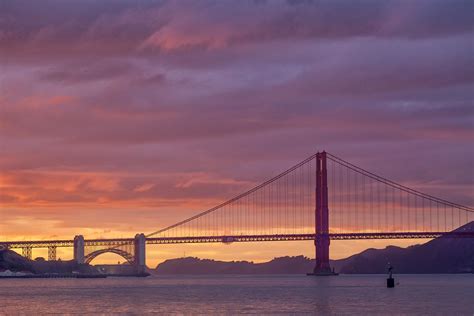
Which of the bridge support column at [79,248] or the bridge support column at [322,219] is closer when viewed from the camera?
the bridge support column at [322,219]

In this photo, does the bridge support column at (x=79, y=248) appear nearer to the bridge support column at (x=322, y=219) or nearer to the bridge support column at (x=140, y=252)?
the bridge support column at (x=140, y=252)

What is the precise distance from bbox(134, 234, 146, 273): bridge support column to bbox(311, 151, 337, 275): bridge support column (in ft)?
87.6

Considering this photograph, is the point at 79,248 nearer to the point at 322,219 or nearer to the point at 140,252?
the point at 140,252

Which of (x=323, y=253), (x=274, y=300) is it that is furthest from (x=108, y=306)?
(x=323, y=253)

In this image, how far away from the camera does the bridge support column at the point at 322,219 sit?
154750 mm

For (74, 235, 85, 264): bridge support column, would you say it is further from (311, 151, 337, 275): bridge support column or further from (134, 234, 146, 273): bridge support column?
(311, 151, 337, 275): bridge support column

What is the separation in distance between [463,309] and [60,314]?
26881mm

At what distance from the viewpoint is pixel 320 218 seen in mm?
156750

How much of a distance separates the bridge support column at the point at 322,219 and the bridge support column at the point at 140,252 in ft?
87.6

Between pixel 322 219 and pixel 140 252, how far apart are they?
34763mm

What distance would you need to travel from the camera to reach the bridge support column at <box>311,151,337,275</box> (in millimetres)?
154750

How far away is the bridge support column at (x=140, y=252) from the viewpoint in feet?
580

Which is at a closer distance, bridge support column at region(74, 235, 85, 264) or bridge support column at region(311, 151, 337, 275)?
bridge support column at region(311, 151, 337, 275)

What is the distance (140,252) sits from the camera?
592 feet
